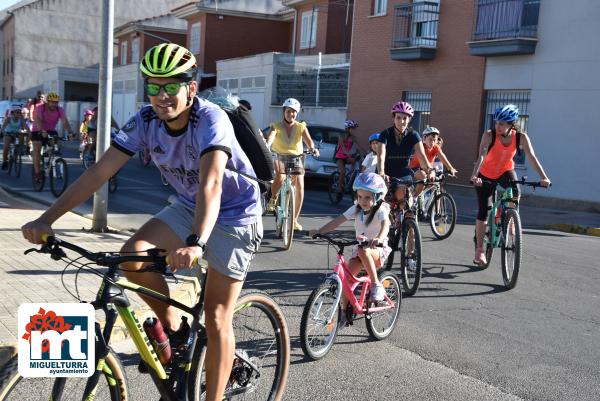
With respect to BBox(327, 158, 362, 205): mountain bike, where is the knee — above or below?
above

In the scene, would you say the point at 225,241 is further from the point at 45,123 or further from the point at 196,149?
the point at 45,123

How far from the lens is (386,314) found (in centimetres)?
621

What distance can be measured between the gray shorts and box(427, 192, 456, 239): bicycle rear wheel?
27.1ft

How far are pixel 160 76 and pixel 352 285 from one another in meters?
2.78

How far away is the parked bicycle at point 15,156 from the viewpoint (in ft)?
62.7

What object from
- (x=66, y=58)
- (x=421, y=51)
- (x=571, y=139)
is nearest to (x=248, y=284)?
(x=571, y=139)

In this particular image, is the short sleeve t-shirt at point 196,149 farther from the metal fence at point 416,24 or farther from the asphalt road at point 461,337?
the metal fence at point 416,24

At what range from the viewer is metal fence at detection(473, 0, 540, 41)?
20594 millimetres

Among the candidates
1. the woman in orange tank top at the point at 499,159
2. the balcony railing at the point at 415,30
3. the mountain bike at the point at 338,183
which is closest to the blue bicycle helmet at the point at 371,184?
the woman in orange tank top at the point at 499,159

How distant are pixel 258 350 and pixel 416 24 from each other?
73.4 ft

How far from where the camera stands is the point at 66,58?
6650 cm

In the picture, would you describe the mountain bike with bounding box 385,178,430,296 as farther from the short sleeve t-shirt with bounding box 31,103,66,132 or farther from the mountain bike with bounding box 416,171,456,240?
the short sleeve t-shirt with bounding box 31,103,66,132

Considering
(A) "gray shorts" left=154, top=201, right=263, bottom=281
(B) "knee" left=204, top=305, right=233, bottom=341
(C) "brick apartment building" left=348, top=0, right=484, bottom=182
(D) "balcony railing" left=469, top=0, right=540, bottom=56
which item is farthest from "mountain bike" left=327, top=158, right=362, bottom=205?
(B) "knee" left=204, top=305, right=233, bottom=341

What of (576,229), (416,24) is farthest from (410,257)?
(416,24)
